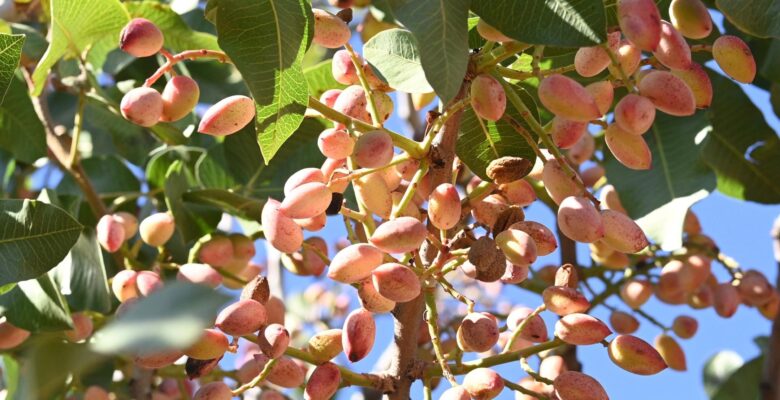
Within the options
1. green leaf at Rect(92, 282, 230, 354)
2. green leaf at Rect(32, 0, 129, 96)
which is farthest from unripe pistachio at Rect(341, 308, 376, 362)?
green leaf at Rect(32, 0, 129, 96)

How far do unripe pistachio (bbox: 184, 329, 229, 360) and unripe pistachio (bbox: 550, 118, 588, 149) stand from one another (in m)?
0.31

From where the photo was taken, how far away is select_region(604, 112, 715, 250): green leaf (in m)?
1.29

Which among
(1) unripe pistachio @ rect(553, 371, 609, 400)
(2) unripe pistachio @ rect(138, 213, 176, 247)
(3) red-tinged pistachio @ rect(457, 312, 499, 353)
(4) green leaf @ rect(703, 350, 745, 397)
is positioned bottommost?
(4) green leaf @ rect(703, 350, 745, 397)

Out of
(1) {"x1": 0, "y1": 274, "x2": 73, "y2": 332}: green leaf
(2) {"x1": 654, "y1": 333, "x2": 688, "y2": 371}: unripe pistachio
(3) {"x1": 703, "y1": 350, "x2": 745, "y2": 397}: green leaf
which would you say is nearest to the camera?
(1) {"x1": 0, "y1": 274, "x2": 73, "y2": 332}: green leaf

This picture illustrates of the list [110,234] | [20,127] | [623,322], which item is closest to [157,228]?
[110,234]

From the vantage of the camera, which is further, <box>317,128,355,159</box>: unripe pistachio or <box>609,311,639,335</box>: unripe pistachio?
<box>609,311,639,335</box>: unripe pistachio

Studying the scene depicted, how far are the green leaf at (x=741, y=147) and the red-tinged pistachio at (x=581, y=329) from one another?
0.60 meters

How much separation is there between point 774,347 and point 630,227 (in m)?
0.71

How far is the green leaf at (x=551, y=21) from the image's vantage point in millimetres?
825

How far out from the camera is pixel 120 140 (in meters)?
1.67

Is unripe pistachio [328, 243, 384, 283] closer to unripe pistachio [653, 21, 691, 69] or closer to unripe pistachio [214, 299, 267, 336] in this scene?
unripe pistachio [214, 299, 267, 336]

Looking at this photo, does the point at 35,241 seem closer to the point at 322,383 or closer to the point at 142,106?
the point at 142,106

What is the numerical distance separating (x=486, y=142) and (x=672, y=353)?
50cm

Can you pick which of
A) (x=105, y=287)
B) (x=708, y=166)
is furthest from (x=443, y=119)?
(x=708, y=166)
